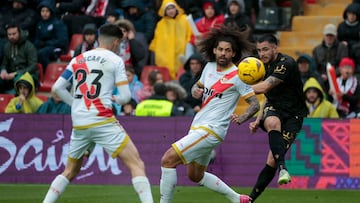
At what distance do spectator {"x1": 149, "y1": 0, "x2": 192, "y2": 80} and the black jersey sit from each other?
8419mm

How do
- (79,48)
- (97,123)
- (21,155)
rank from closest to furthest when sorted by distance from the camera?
(97,123)
(21,155)
(79,48)

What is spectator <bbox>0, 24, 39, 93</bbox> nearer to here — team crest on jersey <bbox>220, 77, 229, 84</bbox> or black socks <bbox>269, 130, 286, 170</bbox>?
black socks <bbox>269, 130, 286, 170</bbox>

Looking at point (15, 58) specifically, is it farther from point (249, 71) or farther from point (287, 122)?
point (249, 71)

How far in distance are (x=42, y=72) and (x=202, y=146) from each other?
413 inches

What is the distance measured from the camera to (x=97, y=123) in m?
12.7

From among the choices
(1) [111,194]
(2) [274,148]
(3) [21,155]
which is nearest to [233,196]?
(2) [274,148]

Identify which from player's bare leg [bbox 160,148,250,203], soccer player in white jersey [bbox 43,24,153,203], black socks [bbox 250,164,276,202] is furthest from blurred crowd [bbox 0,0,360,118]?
soccer player in white jersey [bbox 43,24,153,203]

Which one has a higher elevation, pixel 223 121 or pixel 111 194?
pixel 223 121

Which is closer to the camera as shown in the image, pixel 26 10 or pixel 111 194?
pixel 111 194

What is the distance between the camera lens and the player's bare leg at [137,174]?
12477mm

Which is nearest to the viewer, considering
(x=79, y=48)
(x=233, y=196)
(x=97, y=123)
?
(x=97, y=123)

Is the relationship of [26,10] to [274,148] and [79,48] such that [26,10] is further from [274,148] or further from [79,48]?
[274,148]

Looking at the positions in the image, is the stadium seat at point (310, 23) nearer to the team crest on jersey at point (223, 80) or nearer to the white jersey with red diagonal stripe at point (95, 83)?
the team crest on jersey at point (223, 80)

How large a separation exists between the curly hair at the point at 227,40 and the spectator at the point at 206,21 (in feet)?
28.5
